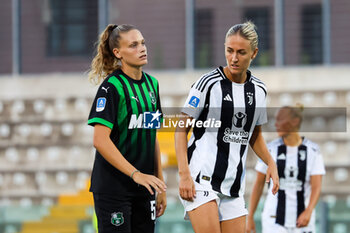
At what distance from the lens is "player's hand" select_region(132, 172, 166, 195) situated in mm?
3387

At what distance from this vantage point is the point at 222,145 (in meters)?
3.88

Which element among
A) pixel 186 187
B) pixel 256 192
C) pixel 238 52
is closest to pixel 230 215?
pixel 186 187

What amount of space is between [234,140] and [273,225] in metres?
1.98

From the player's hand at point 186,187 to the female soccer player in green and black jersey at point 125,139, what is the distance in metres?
0.13

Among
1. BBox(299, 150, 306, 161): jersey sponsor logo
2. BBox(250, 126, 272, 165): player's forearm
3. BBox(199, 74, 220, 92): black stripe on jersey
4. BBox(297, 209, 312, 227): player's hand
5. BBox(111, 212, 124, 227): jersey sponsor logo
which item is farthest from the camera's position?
BBox(299, 150, 306, 161): jersey sponsor logo

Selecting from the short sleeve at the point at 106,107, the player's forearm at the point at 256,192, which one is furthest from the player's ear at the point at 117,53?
the player's forearm at the point at 256,192

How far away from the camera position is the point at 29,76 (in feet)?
40.2

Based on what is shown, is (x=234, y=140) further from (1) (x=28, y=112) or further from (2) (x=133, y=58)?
(1) (x=28, y=112)

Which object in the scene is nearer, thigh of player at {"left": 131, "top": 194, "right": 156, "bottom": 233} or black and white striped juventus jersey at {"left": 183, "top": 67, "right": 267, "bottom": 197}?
thigh of player at {"left": 131, "top": 194, "right": 156, "bottom": 233}

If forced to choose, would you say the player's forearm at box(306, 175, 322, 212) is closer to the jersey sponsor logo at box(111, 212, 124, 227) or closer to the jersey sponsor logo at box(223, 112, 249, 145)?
the jersey sponsor logo at box(223, 112, 249, 145)

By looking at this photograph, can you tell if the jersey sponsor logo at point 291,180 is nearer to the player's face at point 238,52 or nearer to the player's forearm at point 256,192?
the player's forearm at point 256,192

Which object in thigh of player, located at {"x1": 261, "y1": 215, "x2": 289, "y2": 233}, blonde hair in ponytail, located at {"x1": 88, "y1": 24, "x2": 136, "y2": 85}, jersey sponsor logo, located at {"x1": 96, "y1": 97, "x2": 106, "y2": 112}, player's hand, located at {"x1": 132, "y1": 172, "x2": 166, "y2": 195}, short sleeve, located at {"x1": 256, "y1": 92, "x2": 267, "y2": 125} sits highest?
blonde hair in ponytail, located at {"x1": 88, "y1": 24, "x2": 136, "y2": 85}

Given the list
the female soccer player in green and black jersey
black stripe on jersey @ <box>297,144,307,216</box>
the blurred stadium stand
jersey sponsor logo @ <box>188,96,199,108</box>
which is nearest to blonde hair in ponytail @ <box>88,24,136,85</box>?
the female soccer player in green and black jersey

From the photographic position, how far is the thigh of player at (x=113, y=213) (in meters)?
3.60
